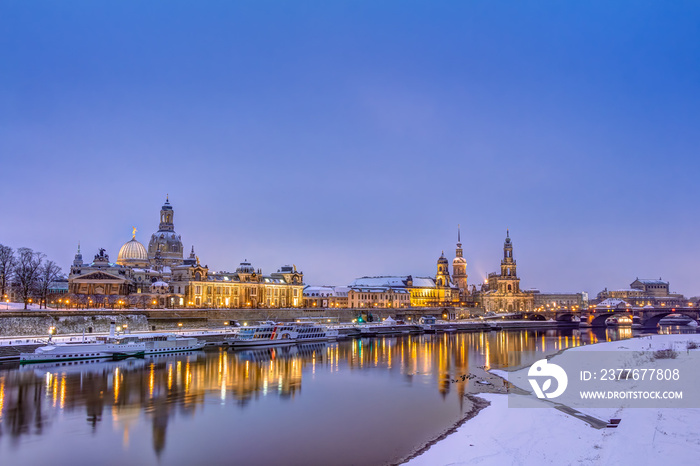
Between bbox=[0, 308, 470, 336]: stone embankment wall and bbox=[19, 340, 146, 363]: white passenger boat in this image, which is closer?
bbox=[19, 340, 146, 363]: white passenger boat

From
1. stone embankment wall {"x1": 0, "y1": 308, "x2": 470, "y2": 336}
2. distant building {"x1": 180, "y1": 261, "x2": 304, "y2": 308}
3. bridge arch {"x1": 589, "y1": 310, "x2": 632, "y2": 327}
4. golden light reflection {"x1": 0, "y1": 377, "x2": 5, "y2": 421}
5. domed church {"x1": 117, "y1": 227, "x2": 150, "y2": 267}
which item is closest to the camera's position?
golden light reflection {"x1": 0, "y1": 377, "x2": 5, "y2": 421}

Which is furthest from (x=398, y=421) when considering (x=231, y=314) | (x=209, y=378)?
(x=231, y=314)

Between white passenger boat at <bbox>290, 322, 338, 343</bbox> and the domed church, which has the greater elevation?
the domed church

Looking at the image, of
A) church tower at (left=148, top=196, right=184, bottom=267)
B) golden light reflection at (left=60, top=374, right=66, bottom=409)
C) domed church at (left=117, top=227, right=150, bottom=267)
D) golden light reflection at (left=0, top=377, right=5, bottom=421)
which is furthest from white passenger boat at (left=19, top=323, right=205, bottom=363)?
church tower at (left=148, top=196, right=184, bottom=267)

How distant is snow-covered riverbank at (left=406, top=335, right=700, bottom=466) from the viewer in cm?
2267

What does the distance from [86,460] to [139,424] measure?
645 centimetres

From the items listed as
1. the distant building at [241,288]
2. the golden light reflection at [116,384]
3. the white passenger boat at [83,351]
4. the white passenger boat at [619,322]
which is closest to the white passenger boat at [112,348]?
the white passenger boat at [83,351]

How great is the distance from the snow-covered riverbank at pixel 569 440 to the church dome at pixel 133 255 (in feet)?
461

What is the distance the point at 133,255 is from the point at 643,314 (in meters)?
133

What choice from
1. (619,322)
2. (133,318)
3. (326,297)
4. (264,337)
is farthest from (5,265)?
A: (619,322)

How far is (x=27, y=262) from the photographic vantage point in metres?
104

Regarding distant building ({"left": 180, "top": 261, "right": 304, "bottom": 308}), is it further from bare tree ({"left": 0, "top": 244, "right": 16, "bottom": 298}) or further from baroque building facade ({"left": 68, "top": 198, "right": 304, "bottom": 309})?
bare tree ({"left": 0, "top": 244, "right": 16, "bottom": 298})

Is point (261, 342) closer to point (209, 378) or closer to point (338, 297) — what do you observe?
point (209, 378)

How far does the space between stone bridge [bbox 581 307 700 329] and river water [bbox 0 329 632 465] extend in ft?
292
